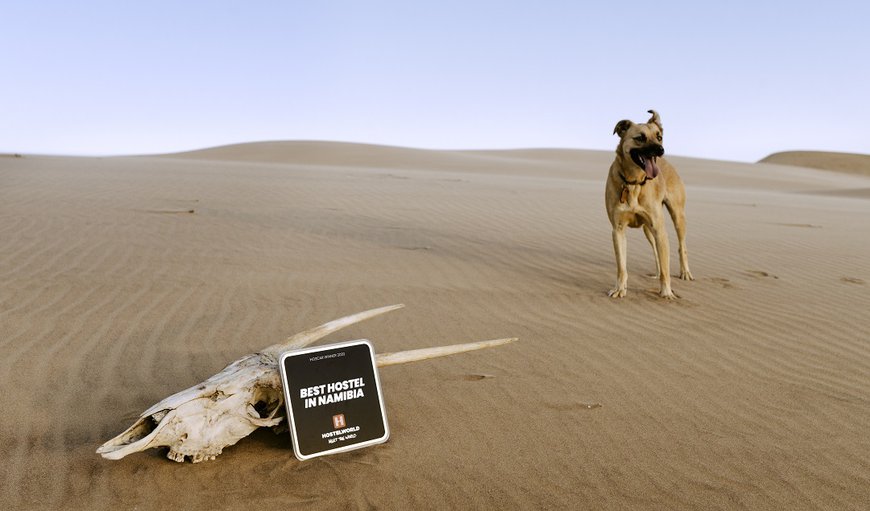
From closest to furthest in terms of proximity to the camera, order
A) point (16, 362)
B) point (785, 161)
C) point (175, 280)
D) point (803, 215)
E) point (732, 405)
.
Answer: point (732, 405) < point (16, 362) < point (175, 280) < point (803, 215) < point (785, 161)

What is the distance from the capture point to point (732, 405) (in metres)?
3.85

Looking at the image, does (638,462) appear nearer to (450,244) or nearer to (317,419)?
(317,419)

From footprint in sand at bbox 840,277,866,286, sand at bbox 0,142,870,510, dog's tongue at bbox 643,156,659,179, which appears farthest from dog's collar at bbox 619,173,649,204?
footprint in sand at bbox 840,277,866,286

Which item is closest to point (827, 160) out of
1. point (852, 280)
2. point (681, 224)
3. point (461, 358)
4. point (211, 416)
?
point (852, 280)

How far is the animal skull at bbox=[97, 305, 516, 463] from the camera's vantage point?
2854 mm

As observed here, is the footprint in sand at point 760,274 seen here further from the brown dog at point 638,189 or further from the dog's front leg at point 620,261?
the dog's front leg at point 620,261

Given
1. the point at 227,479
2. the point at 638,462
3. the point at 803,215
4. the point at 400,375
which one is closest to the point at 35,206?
the point at 400,375

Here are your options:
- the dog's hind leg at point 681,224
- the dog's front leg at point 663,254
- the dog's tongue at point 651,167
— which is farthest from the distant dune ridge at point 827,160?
the dog's tongue at point 651,167

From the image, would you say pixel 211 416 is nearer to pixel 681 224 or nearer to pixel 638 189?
pixel 638 189

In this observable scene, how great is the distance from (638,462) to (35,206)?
10.2 metres

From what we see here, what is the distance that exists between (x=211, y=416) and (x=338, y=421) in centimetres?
53

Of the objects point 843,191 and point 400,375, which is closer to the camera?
point 400,375

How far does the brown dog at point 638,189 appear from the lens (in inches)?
229

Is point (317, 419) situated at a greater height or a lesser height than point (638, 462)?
greater
